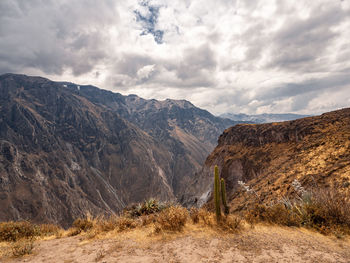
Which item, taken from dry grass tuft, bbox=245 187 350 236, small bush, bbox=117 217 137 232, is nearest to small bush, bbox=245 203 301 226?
dry grass tuft, bbox=245 187 350 236

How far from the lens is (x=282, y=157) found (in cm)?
2866

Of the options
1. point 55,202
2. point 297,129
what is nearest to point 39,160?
point 55,202

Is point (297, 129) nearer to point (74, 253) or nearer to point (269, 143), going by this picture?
point (269, 143)

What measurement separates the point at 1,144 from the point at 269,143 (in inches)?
6253

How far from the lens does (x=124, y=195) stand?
166 meters

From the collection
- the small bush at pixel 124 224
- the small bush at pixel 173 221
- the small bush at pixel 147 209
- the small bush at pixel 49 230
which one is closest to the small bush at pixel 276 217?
the small bush at pixel 173 221

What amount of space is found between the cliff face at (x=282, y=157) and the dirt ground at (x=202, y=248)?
5.99m

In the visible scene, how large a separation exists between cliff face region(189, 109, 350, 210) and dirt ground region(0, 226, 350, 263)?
5994 mm

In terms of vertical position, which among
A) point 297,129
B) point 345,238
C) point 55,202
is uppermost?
point 297,129

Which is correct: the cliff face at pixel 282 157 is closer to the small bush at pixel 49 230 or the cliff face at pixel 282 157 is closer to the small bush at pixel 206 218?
the small bush at pixel 206 218

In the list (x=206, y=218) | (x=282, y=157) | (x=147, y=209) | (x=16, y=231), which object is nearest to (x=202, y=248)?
(x=206, y=218)

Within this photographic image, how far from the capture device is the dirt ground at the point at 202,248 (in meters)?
5.07

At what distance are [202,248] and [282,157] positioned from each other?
1085 inches

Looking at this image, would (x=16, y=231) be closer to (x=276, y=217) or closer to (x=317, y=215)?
(x=276, y=217)
